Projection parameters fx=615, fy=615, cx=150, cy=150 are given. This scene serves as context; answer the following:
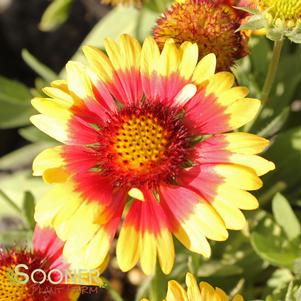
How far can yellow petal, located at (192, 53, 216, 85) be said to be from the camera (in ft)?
3.94

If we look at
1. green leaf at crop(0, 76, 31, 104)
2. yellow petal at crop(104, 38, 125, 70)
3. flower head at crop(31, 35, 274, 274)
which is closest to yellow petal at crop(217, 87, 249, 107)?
flower head at crop(31, 35, 274, 274)

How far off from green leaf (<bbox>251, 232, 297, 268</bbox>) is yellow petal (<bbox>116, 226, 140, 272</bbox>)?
1.45ft

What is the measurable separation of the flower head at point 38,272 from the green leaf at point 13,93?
2.52 feet

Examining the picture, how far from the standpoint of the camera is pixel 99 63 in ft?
4.10

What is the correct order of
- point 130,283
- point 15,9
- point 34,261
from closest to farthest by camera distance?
point 34,261 → point 130,283 → point 15,9

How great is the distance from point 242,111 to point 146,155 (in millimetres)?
211

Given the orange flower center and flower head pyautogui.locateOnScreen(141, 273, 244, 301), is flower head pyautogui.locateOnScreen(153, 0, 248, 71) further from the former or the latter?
flower head pyautogui.locateOnScreen(141, 273, 244, 301)

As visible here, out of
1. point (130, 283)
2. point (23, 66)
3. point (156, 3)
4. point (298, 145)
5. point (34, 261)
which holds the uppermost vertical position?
point (156, 3)

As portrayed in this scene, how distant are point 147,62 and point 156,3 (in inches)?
33.2

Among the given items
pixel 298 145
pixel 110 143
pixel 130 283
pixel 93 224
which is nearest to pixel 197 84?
pixel 110 143

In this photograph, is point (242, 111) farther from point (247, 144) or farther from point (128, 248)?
point (128, 248)

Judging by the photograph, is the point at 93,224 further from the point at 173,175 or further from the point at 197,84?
the point at 197,84

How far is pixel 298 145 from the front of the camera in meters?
1.80

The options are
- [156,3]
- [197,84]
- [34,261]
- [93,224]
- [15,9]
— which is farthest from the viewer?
[15,9]
